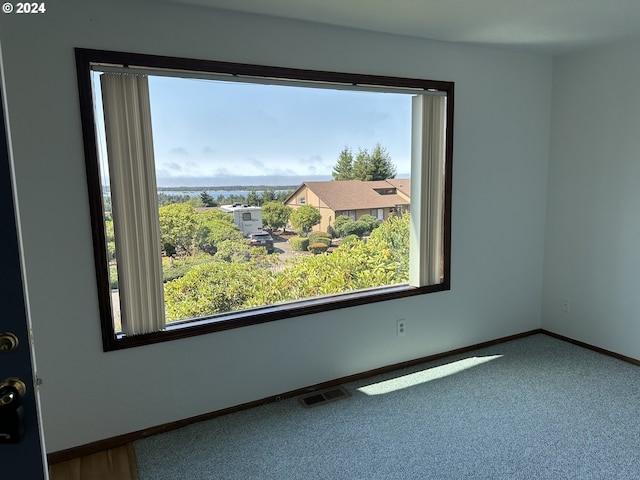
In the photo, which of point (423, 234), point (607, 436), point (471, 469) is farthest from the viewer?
Result: point (423, 234)

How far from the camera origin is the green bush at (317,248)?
2.96 metres

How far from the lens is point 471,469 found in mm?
2117

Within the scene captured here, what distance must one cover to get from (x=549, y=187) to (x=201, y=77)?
305cm

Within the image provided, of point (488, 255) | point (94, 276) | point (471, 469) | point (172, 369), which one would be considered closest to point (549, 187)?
point (488, 255)

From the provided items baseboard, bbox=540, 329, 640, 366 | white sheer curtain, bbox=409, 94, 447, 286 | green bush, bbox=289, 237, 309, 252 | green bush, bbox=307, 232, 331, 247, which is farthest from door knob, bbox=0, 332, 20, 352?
baseboard, bbox=540, 329, 640, 366

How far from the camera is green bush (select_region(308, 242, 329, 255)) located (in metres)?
2.96

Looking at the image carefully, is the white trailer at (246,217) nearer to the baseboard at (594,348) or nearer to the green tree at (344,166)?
the green tree at (344,166)

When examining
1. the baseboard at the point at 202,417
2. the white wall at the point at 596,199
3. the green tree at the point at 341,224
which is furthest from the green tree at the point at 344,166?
the white wall at the point at 596,199

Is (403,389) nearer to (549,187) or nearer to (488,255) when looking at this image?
(488,255)

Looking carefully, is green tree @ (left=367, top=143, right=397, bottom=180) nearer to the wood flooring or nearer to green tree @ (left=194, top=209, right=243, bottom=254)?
green tree @ (left=194, top=209, right=243, bottom=254)

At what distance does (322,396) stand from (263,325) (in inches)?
25.4

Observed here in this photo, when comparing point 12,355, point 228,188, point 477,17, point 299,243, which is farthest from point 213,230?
point 477,17

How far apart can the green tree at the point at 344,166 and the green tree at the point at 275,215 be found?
44cm

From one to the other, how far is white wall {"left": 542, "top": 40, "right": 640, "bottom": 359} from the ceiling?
1.25 ft
